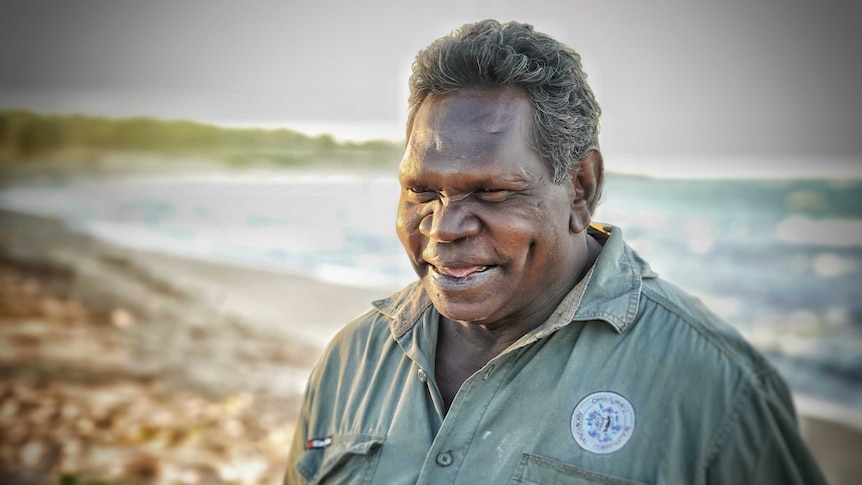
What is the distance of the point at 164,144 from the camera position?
16.4 feet

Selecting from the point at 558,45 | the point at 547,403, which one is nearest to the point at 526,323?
the point at 547,403

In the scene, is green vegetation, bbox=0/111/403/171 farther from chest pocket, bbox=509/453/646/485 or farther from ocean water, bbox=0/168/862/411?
chest pocket, bbox=509/453/646/485

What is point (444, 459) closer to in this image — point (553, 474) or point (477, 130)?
point (553, 474)

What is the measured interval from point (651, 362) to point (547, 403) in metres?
0.25

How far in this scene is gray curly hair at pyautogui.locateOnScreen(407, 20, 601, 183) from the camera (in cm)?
178

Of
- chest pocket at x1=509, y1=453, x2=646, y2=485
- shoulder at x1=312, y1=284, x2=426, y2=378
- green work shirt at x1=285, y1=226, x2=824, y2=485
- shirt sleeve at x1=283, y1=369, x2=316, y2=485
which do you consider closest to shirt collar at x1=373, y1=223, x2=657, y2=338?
green work shirt at x1=285, y1=226, x2=824, y2=485

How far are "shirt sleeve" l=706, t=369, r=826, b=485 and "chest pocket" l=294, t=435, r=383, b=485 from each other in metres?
0.81

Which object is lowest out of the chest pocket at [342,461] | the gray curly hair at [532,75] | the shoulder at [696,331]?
the chest pocket at [342,461]

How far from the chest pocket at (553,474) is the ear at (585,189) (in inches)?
21.6

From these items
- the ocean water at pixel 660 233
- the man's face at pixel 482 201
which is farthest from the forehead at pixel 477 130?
the ocean water at pixel 660 233

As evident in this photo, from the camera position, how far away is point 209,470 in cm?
439

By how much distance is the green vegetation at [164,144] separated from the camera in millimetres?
4727

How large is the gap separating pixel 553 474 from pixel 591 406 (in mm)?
170

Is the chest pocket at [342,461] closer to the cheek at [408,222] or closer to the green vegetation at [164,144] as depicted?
the cheek at [408,222]
